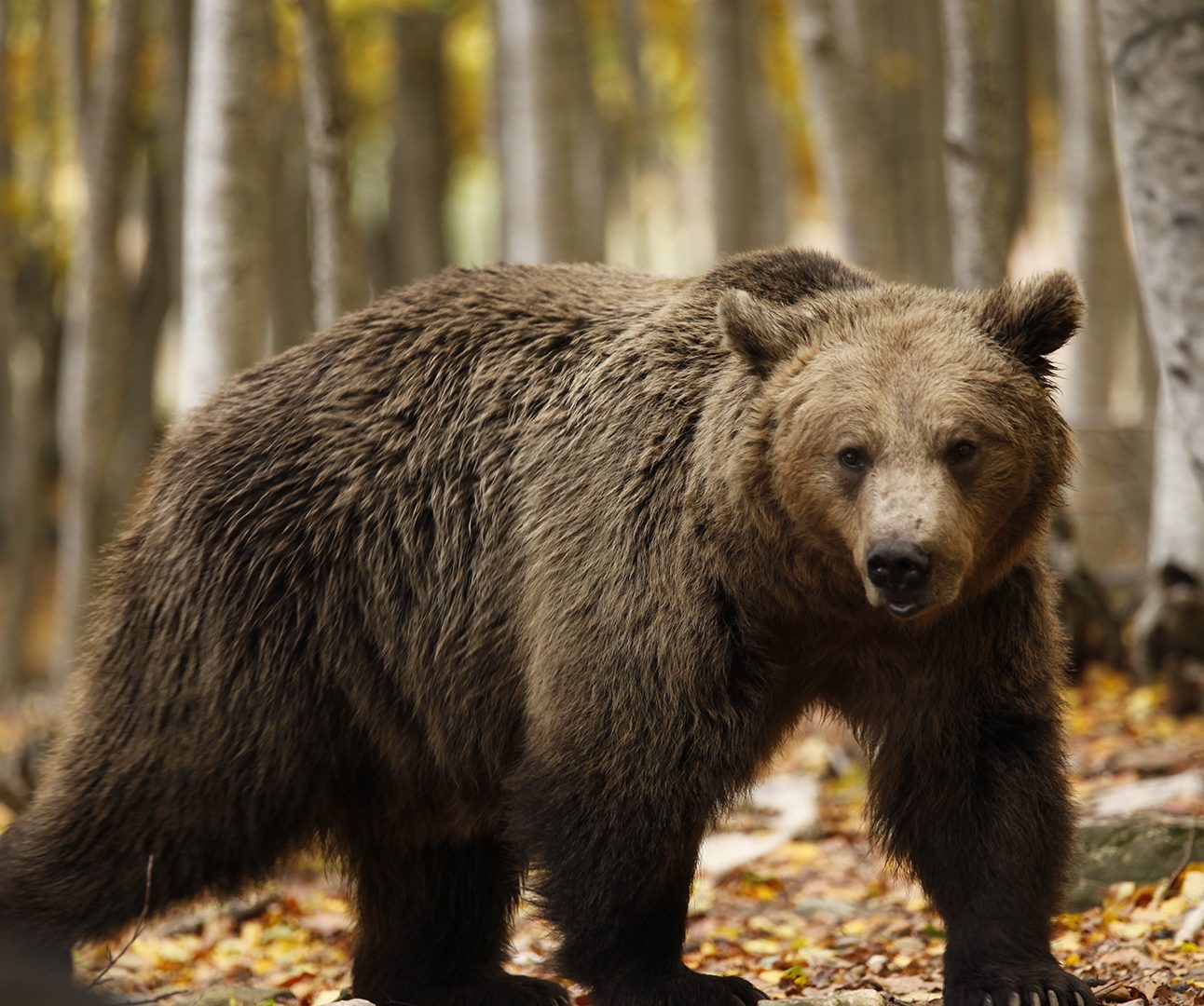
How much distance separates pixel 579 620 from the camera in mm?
5109

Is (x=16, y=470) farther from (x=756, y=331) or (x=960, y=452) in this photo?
(x=960, y=452)

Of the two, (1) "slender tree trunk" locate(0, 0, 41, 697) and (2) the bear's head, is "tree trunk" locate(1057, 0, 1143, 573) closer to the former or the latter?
(2) the bear's head

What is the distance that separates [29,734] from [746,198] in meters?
7.91

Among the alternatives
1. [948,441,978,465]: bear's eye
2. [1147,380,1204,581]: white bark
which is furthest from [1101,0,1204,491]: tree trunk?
[1147,380,1204,581]: white bark

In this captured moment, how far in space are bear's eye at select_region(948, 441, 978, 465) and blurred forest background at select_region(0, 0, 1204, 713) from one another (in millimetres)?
924

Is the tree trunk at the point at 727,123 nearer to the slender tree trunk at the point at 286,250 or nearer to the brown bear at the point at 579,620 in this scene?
the slender tree trunk at the point at 286,250

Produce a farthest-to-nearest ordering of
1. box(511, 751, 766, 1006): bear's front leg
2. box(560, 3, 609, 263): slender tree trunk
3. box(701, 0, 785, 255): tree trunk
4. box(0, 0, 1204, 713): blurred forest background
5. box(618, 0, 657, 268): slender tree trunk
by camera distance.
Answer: box(618, 0, 657, 268): slender tree trunk → box(560, 3, 609, 263): slender tree trunk → box(701, 0, 785, 255): tree trunk → box(0, 0, 1204, 713): blurred forest background → box(511, 751, 766, 1006): bear's front leg

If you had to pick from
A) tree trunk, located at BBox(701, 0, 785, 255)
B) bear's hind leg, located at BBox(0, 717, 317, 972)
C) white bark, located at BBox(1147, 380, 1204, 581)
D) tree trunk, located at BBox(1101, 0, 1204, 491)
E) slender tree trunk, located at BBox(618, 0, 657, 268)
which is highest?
slender tree trunk, located at BBox(618, 0, 657, 268)

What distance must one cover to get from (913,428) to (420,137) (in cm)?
1847

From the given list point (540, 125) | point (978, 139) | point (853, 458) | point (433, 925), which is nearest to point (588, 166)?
point (540, 125)

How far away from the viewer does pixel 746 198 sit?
47.2 ft

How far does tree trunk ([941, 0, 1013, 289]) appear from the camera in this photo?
27.5 feet

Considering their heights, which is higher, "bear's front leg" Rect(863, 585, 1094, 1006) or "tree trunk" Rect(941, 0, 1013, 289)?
"tree trunk" Rect(941, 0, 1013, 289)

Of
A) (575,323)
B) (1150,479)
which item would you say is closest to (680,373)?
(575,323)
